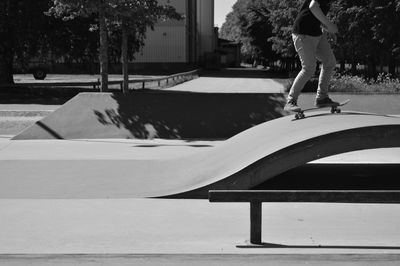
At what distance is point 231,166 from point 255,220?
8.37 feet

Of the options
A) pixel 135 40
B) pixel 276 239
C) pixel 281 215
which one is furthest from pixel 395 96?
pixel 135 40

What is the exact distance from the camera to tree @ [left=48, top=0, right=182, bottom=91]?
1931 cm

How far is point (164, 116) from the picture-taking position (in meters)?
15.8

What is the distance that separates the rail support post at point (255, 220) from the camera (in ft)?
19.8

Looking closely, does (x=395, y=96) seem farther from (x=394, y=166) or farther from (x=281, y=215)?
(x=281, y=215)

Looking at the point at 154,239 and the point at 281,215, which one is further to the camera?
the point at 281,215

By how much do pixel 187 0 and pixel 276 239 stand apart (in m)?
67.8

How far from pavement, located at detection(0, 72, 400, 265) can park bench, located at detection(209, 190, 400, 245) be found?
390 millimetres

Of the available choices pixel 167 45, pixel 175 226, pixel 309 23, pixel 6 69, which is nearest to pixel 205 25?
pixel 167 45

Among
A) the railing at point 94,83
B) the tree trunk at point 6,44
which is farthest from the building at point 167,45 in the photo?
the tree trunk at point 6,44

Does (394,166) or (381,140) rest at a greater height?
(381,140)

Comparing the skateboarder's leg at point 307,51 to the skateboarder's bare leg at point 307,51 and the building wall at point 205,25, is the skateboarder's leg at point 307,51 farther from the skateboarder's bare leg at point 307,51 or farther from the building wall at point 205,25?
the building wall at point 205,25

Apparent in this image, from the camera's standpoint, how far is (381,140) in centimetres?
829

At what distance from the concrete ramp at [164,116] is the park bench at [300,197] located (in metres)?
9.48
